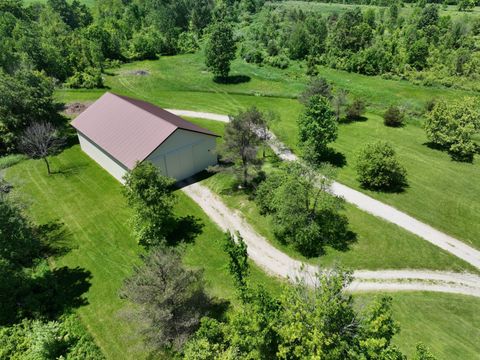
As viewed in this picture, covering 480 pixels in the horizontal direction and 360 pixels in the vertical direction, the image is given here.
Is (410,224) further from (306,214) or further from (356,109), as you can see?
(356,109)

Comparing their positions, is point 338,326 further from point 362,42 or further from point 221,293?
point 362,42

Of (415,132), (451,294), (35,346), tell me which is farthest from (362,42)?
(35,346)

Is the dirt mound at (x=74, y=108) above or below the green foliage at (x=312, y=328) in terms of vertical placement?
below

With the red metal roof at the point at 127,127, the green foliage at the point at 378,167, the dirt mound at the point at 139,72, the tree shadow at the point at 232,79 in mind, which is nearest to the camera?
the green foliage at the point at 378,167

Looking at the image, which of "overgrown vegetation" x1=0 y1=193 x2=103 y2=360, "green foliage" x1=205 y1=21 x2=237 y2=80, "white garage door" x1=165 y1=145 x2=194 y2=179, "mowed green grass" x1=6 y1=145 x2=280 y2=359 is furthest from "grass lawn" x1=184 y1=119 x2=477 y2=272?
"green foliage" x1=205 y1=21 x2=237 y2=80

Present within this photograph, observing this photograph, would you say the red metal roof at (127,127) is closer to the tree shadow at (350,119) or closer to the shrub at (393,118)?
the tree shadow at (350,119)

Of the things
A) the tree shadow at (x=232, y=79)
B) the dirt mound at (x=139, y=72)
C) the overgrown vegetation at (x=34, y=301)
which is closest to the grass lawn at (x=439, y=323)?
the overgrown vegetation at (x=34, y=301)
